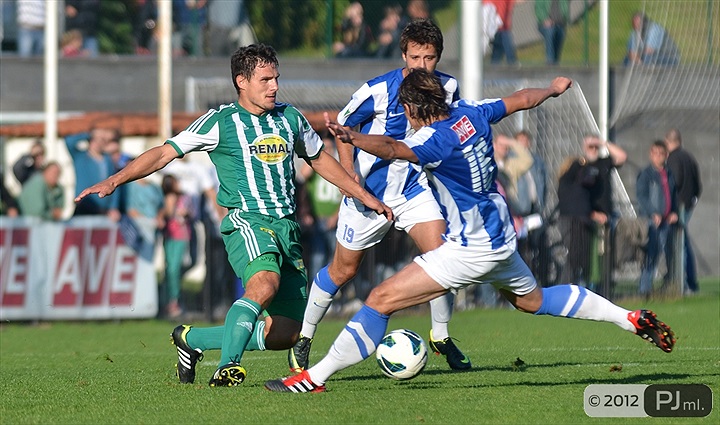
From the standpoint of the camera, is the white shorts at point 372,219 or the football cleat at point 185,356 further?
the white shorts at point 372,219

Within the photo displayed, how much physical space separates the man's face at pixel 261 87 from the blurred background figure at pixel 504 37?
12.6 metres

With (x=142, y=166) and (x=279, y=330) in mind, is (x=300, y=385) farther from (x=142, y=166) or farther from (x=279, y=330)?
(x=142, y=166)

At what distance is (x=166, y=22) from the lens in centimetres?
1647

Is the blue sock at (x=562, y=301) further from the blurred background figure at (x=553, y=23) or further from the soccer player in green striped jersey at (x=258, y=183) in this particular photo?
the blurred background figure at (x=553, y=23)

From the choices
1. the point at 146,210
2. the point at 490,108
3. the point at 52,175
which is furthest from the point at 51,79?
the point at 490,108

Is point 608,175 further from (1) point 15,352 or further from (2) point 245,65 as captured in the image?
(2) point 245,65

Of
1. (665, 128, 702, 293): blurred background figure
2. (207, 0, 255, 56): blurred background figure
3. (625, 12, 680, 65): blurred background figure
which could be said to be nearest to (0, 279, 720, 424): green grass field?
(665, 128, 702, 293): blurred background figure

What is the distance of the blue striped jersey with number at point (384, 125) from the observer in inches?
336

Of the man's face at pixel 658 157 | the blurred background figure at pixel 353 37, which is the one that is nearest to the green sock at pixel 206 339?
the man's face at pixel 658 157

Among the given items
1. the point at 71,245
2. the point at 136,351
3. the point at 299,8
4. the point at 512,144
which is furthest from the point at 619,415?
the point at 299,8

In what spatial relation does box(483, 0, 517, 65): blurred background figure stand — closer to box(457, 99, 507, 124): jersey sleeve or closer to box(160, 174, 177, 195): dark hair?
box(160, 174, 177, 195): dark hair

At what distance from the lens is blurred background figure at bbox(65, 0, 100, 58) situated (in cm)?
1947

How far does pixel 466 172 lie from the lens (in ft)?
23.1

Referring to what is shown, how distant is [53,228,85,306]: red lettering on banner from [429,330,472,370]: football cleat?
6680 mm
